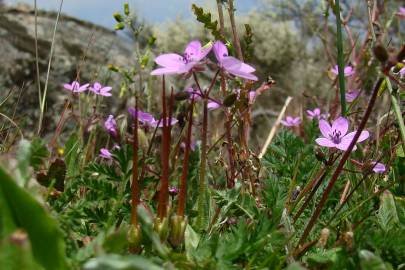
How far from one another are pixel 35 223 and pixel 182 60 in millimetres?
368

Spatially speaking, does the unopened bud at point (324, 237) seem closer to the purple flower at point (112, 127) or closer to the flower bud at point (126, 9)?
the purple flower at point (112, 127)

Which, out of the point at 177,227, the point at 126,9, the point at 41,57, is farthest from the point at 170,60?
the point at 41,57

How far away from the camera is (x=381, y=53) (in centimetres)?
69

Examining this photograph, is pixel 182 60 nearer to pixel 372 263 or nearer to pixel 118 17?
pixel 372 263

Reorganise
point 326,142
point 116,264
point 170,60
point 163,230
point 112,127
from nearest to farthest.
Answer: point 116,264
point 163,230
point 170,60
point 326,142
point 112,127

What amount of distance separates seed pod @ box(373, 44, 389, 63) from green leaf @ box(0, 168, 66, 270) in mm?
453

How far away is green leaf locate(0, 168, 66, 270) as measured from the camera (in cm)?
62

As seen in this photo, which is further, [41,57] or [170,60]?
[41,57]

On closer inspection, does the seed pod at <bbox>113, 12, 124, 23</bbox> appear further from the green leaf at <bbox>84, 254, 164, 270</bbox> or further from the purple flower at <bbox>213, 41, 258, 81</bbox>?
the green leaf at <bbox>84, 254, 164, 270</bbox>

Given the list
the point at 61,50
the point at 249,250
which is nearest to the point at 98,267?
the point at 249,250

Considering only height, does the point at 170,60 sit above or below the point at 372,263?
above

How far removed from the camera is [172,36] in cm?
1727

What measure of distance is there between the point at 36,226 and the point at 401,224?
23.4 inches

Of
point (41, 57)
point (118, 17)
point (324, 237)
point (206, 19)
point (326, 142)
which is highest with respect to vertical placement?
point (41, 57)
